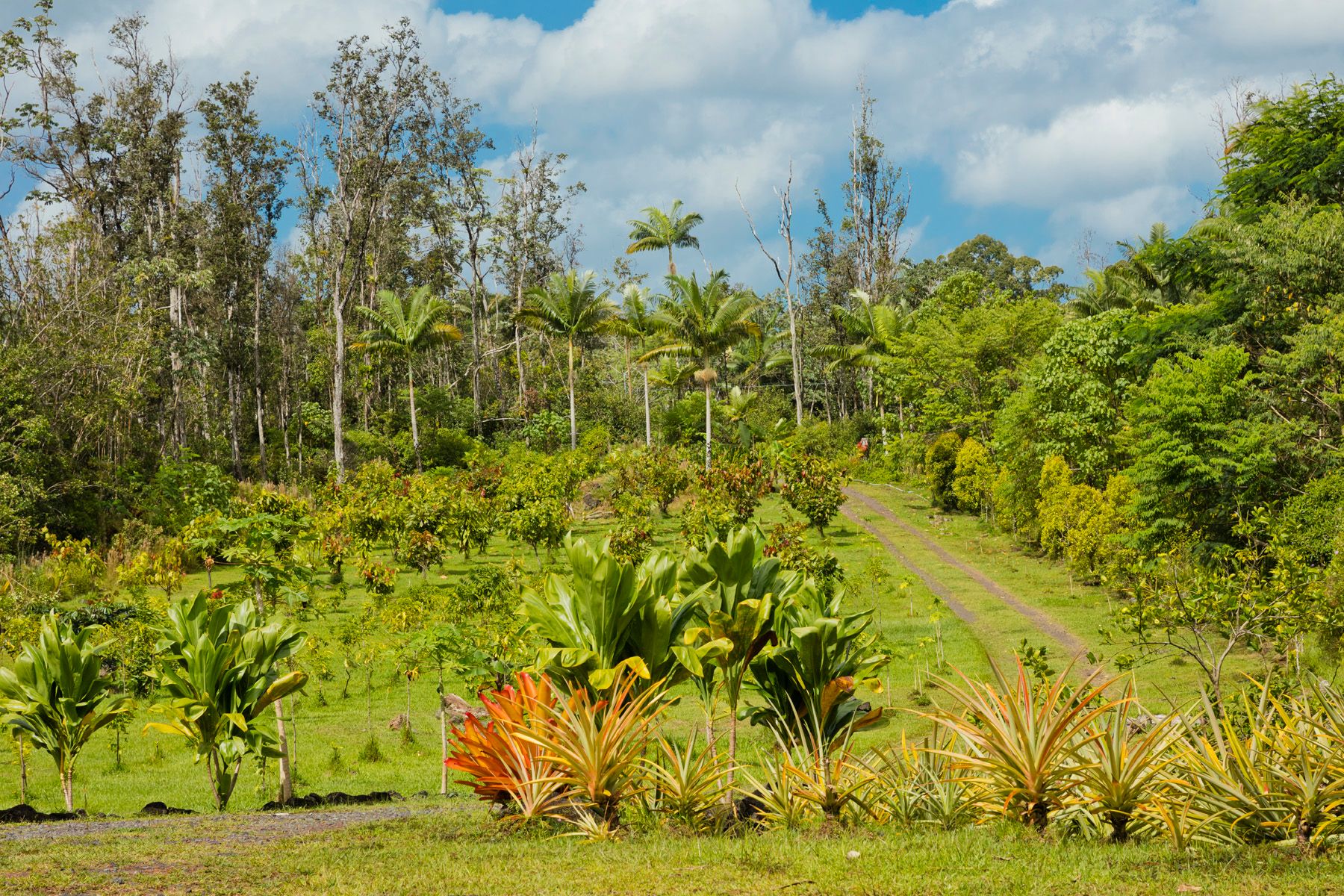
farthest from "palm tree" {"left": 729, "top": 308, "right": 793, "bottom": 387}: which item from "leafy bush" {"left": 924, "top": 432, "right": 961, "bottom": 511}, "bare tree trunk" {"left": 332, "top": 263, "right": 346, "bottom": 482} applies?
"bare tree trunk" {"left": 332, "top": 263, "right": 346, "bottom": 482}

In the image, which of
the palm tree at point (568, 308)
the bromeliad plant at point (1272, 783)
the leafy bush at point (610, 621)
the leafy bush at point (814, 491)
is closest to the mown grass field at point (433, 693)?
the leafy bush at point (814, 491)

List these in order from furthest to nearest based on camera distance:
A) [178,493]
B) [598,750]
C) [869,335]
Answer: [869,335] → [178,493] → [598,750]

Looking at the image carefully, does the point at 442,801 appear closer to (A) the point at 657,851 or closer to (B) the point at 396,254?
(A) the point at 657,851

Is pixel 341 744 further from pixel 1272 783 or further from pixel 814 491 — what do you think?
pixel 814 491

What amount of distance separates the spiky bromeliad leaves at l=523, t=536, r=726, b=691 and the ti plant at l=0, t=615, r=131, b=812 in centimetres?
496

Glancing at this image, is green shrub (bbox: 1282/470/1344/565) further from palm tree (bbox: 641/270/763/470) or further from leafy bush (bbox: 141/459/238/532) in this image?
leafy bush (bbox: 141/459/238/532)

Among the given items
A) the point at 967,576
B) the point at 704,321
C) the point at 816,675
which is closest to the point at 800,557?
the point at 967,576

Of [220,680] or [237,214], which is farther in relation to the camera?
[237,214]

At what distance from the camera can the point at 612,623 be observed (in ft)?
21.7

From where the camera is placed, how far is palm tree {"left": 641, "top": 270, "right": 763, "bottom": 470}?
3191 cm

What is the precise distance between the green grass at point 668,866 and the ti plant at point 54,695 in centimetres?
331

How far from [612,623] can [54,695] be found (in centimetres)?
582

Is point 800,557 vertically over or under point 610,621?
under

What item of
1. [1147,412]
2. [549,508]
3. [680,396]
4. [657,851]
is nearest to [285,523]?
[657,851]
